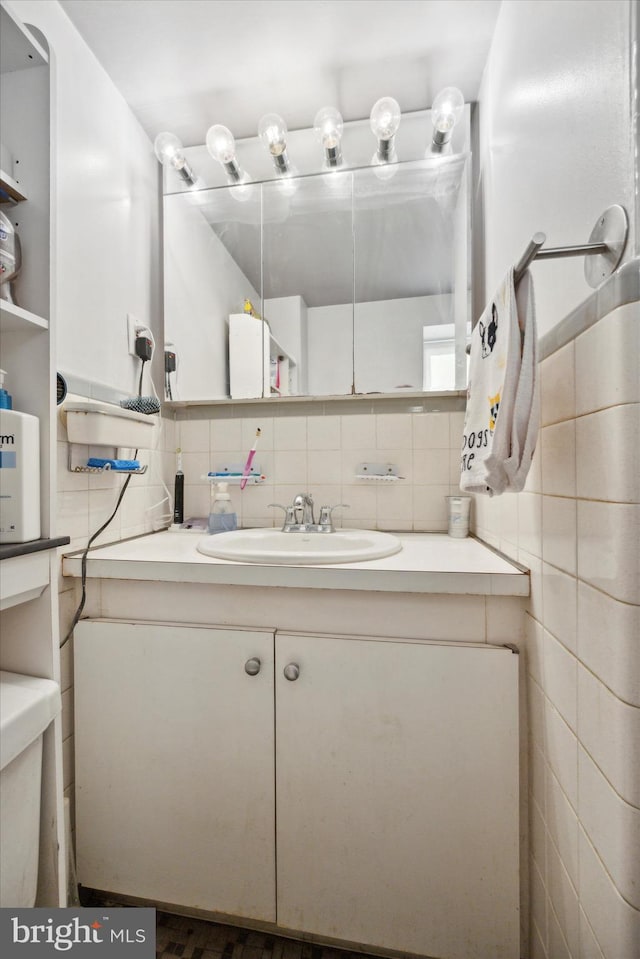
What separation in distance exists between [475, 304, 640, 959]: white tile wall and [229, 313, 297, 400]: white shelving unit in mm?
807

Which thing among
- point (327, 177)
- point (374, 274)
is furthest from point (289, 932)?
point (327, 177)

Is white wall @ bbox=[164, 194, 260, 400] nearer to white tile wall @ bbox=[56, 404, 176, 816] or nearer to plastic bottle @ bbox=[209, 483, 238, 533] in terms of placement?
white tile wall @ bbox=[56, 404, 176, 816]

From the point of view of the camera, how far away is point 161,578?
0.83m

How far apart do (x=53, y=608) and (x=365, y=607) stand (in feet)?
1.86

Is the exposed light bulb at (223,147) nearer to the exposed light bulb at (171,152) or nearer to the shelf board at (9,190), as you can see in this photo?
the exposed light bulb at (171,152)

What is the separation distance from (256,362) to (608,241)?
101cm

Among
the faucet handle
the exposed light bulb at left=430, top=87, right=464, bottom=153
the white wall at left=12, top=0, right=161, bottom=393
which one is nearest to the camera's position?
the white wall at left=12, top=0, right=161, bottom=393

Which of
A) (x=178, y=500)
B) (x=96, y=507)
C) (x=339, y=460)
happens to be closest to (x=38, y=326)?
(x=96, y=507)

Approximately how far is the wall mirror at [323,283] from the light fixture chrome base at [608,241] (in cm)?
69

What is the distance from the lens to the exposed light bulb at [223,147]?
3.91 ft

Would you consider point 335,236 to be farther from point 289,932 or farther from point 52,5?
point 289,932

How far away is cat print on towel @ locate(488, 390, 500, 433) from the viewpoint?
0.64 m

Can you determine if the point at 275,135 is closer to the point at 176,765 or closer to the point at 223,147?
the point at 223,147

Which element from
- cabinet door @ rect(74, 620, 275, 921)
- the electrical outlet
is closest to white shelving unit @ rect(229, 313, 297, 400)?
the electrical outlet
